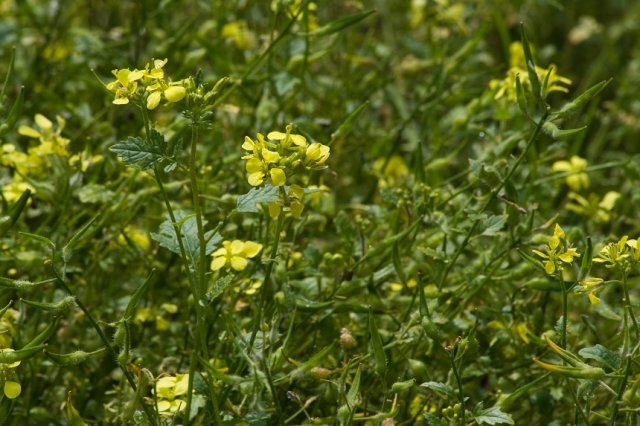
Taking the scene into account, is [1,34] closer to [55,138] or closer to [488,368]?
[55,138]

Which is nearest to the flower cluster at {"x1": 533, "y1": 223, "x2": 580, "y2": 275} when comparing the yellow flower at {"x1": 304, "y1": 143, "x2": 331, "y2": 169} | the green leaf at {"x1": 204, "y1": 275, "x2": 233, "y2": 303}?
the yellow flower at {"x1": 304, "y1": 143, "x2": 331, "y2": 169}

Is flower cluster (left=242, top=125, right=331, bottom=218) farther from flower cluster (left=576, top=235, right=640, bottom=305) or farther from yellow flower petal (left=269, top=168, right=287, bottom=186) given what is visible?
flower cluster (left=576, top=235, right=640, bottom=305)

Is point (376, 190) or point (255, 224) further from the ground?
point (255, 224)

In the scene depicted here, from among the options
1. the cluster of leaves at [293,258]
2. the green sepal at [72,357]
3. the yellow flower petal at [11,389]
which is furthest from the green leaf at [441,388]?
the yellow flower petal at [11,389]

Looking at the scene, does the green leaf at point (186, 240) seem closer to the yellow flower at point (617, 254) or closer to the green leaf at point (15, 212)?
the green leaf at point (15, 212)

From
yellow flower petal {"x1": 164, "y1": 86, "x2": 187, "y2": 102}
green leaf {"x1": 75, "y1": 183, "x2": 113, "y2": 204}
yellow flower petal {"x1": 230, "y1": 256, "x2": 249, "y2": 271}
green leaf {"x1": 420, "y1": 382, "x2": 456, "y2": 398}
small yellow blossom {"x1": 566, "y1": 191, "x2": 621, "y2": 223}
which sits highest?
yellow flower petal {"x1": 164, "y1": 86, "x2": 187, "y2": 102}

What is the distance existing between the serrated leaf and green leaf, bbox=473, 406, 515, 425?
321 millimetres

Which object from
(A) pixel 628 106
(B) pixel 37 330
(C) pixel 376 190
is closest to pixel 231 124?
(C) pixel 376 190

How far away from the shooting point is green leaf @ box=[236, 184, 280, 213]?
1.29 m

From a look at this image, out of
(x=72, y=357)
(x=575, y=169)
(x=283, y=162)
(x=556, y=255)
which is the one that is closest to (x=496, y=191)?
(x=556, y=255)

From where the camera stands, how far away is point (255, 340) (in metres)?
1.42

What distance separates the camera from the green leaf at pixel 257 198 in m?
1.29

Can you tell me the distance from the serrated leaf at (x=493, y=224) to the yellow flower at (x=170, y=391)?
1.81ft

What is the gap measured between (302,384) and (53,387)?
0.47 m
